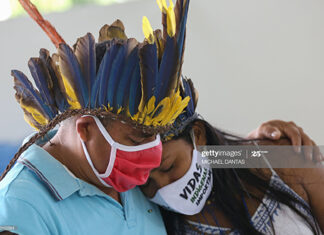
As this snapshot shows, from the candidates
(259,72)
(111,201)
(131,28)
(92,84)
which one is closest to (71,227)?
(111,201)

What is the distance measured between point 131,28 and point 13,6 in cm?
65

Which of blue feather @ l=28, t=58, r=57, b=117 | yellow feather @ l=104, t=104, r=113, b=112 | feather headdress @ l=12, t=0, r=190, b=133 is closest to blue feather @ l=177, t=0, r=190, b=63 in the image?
feather headdress @ l=12, t=0, r=190, b=133

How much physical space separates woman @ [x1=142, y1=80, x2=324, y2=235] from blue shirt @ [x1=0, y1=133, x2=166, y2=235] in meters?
0.17

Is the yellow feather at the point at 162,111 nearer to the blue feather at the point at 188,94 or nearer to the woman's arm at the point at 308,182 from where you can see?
the blue feather at the point at 188,94

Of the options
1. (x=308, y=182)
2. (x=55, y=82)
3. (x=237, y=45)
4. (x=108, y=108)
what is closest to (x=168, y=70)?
(x=108, y=108)

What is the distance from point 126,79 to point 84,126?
15 centimetres

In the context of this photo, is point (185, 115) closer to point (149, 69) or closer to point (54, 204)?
point (149, 69)

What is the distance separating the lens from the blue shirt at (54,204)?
2.60 ft

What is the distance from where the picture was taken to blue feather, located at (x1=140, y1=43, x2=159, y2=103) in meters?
0.90

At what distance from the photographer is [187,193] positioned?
120 centimetres

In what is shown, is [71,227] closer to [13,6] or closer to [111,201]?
[111,201]

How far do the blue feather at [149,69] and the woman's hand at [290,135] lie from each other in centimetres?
61

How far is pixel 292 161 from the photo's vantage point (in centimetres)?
131

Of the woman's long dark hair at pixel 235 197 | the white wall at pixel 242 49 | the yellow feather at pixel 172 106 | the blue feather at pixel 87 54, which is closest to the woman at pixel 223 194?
the woman's long dark hair at pixel 235 197
